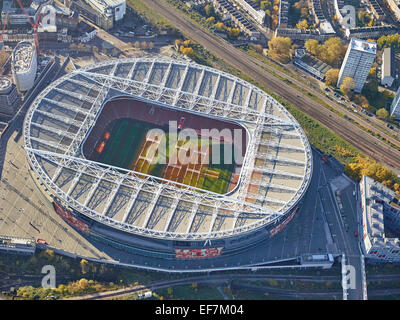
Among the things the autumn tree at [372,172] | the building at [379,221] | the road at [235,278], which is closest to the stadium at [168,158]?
the road at [235,278]

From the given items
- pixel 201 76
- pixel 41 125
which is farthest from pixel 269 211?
pixel 41 125

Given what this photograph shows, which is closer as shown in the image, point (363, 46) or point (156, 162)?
point (156, 162)

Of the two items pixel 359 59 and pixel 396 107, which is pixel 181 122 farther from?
pixel 396 107

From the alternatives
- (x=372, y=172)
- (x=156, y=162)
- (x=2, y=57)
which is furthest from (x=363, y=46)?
(x=2, y=57)

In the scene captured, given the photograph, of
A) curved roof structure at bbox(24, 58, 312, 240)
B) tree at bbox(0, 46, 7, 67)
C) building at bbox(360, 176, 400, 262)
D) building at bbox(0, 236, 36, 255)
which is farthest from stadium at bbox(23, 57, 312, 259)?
tree at bbox(0, 46, 7, 67)

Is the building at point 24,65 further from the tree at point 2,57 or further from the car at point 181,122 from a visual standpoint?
the car at point 181,122
